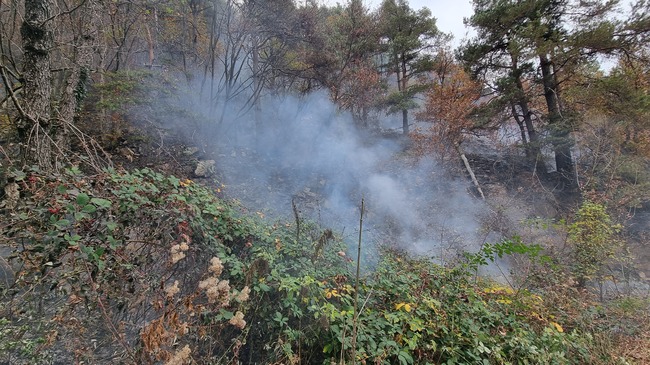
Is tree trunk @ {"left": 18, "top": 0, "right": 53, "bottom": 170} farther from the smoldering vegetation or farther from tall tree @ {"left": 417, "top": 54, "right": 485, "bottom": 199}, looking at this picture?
tall tree @ {"left": 417, "top": 54, "right": 485, "bottom": 199}

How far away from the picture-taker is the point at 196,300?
7.95 feet

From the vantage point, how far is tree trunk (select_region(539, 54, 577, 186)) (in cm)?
927

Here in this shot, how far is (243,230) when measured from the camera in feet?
9.85

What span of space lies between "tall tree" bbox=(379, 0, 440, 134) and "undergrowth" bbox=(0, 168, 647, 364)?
38.5 feet

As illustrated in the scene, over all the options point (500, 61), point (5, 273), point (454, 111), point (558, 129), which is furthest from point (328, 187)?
point (500, 61)

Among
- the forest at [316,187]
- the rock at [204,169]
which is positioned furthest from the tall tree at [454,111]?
the rock at [204,169]

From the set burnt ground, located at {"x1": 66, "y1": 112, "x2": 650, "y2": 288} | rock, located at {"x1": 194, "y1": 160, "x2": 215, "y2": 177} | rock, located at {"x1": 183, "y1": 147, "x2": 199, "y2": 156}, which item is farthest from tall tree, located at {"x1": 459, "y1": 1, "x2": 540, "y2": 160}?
rock, located at {"x1": 183, "y1": 147, "x2": 199, "y2": 156}

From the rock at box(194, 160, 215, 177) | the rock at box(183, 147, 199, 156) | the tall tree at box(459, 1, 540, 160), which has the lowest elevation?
the rock at box(194, 160, 215, 177)

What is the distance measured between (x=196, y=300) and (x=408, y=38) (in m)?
14.7

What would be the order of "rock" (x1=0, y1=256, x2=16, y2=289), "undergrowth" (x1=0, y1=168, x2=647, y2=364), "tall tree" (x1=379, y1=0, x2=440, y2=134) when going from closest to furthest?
"rock" (x1=0, y1=256, x2=16, y2=289)
"undergrowth" (x1=0, y1=168, x2=647, y2=364)
"tall tree" (x1=379, y1=0, x2=440, y2=134)

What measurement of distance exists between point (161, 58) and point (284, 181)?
717 cm

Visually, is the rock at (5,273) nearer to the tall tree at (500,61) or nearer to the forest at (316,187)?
the forest at (316,187)

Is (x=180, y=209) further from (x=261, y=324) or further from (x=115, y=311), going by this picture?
(x=261, y=324)

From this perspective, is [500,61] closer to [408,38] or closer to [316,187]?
[408,38]
